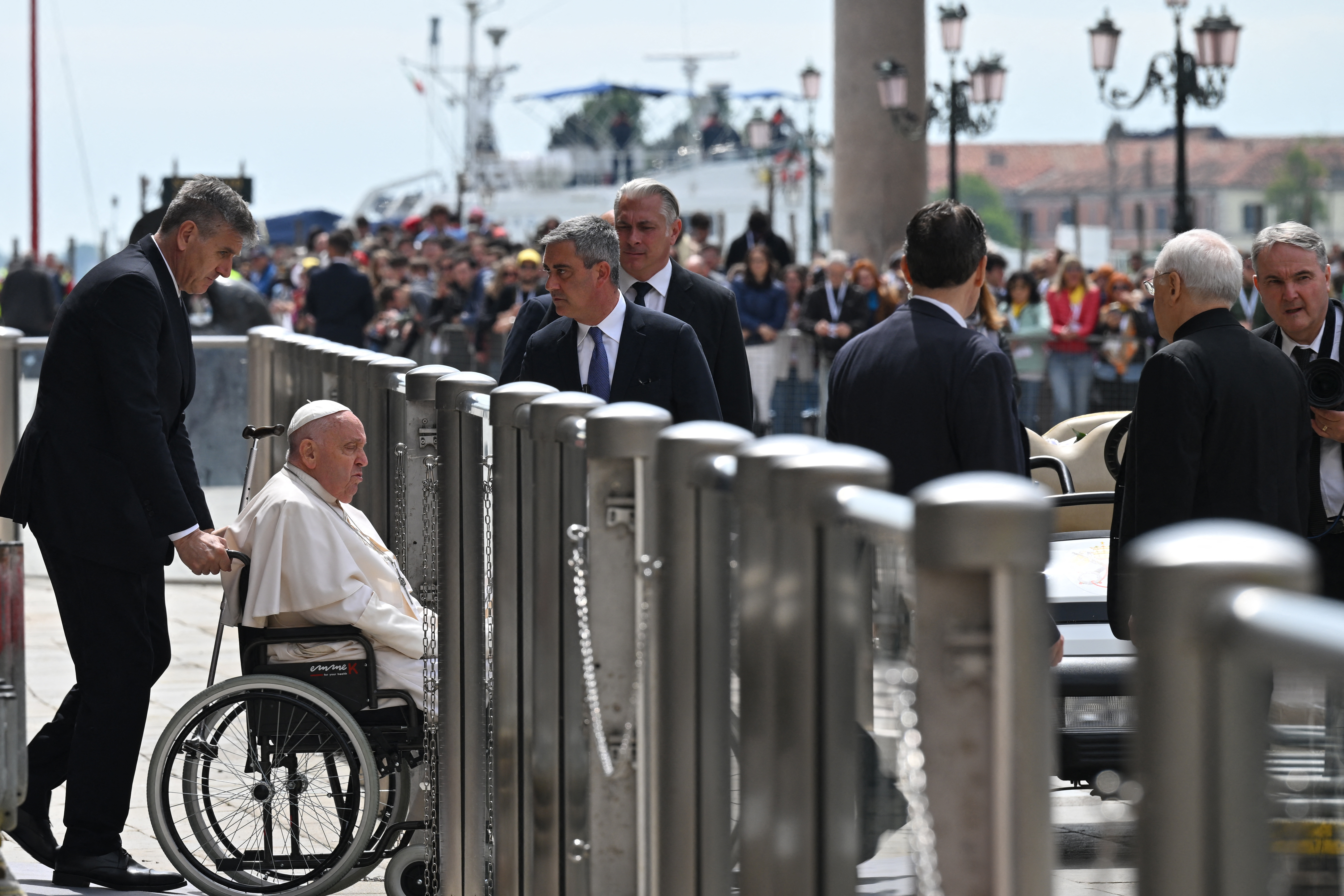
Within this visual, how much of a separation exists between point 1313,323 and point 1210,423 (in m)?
1.24

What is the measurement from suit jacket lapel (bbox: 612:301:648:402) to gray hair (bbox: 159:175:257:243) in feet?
3.83

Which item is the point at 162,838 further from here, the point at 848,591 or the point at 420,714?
the point at 848,591

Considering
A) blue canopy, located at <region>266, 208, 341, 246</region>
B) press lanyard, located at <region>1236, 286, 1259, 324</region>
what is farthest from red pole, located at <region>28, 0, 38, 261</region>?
press lanyard, located at <region>1236, 286, 1259, 324</region>

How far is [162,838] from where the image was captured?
568 centimetres

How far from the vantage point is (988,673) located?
186 cm

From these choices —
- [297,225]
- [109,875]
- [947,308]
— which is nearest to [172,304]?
[109,875]

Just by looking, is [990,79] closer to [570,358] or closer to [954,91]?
[954,91]

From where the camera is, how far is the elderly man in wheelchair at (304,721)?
5.64 meters

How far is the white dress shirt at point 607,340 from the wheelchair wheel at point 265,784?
129 cm

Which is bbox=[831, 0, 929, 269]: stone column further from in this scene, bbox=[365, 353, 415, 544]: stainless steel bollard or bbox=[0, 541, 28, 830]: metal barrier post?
bbox=[0, 541, 28, 830]: metal barrier post

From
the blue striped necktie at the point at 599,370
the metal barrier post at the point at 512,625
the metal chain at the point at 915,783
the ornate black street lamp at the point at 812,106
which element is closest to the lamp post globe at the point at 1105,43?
the ornate black street lamp at the point at 812,106

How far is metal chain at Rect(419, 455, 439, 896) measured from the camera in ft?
16.8

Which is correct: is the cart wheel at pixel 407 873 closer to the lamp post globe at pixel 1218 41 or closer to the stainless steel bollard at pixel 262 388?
the stainless steel bollard at pixel 262 388

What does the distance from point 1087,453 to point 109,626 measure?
5.04 metres
